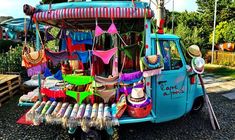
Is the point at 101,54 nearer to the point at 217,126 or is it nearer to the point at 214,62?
the point at 217,126

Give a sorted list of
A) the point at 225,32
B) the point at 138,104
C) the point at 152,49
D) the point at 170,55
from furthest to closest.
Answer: the point at 225,32
the point at 170,55
the point at 152,49
the point at 138,104

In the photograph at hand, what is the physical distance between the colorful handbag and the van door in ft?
7.37

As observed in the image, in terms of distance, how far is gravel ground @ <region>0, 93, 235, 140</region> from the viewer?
5.12 meters

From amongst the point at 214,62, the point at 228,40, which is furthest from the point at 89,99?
the point at 228,40

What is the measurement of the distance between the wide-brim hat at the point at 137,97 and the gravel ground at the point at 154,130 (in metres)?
1.06

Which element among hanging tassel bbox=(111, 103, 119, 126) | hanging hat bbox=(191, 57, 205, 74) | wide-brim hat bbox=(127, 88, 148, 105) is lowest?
hanging tassel bbox=(111, 103, 119, 126)

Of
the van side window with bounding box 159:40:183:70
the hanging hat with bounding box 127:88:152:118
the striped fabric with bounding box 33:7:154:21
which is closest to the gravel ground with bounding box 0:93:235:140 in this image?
the hanging hat with bounding box 127:88:152:118

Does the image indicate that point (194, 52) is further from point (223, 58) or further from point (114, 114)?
point (223, 58)

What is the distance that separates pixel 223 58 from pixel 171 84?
13.0m

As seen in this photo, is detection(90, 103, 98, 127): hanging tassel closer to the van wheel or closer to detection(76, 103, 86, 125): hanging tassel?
detection(76, 103, 86, 125): hanging tassel

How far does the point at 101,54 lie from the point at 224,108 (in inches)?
178

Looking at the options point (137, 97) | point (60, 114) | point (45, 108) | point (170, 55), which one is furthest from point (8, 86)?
point (170, 55)

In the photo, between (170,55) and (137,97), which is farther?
(170,55)

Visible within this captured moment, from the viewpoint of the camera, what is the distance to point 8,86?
7.46 m
